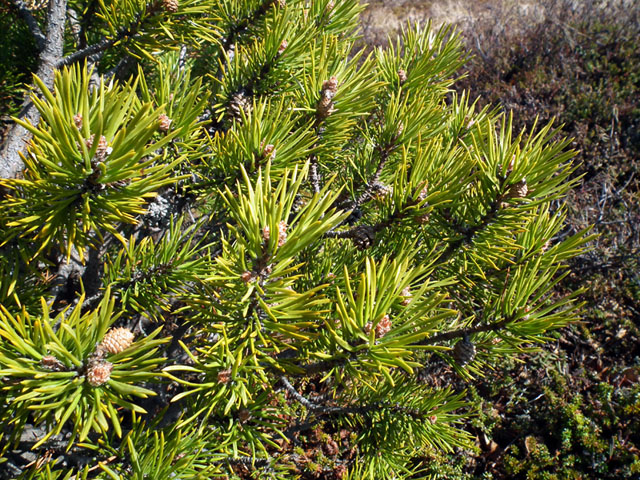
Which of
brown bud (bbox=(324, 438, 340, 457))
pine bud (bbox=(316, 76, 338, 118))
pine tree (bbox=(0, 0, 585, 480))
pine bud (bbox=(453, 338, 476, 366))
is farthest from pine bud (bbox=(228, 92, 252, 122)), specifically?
brown bud (bbox=(324, 438, 340, 457))

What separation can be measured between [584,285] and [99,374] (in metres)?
3.15

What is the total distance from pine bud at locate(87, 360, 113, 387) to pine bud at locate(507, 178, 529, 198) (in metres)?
0.74

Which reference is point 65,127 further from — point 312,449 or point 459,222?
point 312,449

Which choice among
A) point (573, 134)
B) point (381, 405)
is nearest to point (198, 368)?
point (381, 405)

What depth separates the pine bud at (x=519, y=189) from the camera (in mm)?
797

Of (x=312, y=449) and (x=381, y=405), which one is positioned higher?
(x=381, y=405)

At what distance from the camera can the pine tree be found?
602 millimetres

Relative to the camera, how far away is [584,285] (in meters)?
2.90

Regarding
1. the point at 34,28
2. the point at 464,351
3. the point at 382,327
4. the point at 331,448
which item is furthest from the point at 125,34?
the point at 331,448

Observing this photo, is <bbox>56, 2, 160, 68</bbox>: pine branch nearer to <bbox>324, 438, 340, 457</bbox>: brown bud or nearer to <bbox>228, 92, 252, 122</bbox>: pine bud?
<bbox>228, 92, 252, 122</bbox>: pine bud

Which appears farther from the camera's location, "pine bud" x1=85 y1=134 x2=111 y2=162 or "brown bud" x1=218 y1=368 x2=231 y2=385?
"brown bud" x1=218 y1=368 x2=231 y2=385

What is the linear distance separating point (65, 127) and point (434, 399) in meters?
0.92

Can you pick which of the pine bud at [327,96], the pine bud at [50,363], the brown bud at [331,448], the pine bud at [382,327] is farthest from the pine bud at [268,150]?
the brown bud at [331,448]

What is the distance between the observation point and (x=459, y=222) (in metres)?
0.87
